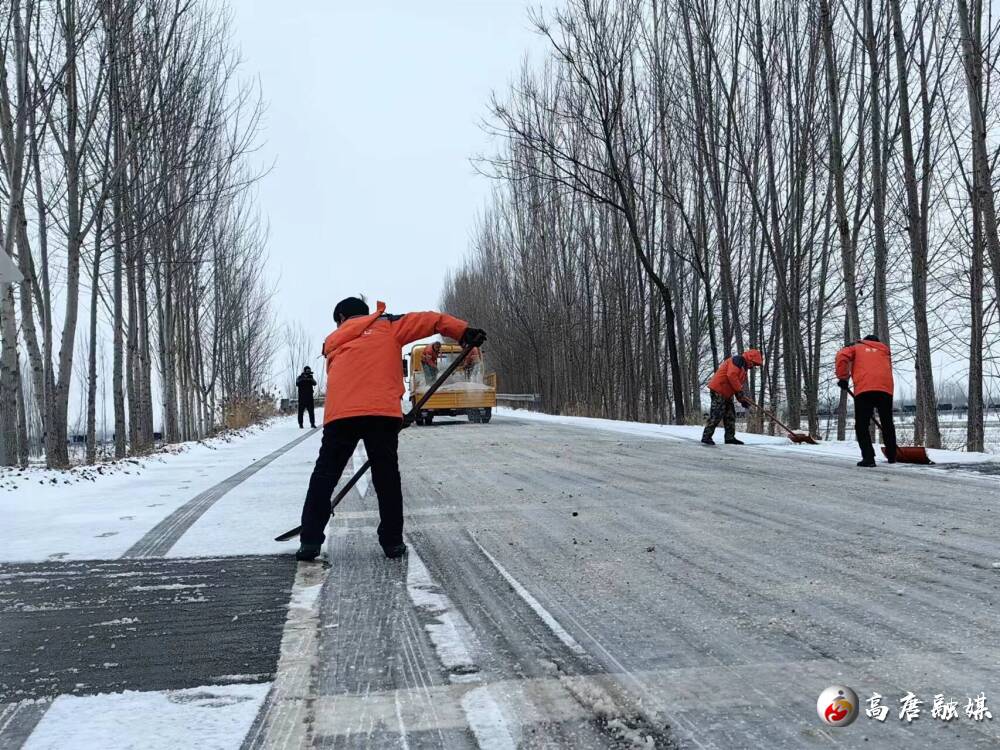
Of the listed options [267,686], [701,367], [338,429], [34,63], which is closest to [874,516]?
[338,429]

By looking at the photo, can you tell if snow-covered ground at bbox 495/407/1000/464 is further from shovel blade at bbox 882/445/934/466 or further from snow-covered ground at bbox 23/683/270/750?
snow-covered ground at bbox 23/683/270/750

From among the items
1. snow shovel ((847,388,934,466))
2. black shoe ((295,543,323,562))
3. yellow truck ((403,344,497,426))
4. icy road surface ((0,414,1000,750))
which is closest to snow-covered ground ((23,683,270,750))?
icy road surface ((0,414,1000,750))

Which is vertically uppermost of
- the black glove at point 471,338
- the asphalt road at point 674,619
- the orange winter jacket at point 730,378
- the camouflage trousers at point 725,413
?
the black glove at point 471,338

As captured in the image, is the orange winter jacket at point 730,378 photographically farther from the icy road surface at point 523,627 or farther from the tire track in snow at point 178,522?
the tire track in snow at point 178,522

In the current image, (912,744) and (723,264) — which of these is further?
(723,264)

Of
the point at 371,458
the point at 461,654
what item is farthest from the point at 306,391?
the point at 461,654

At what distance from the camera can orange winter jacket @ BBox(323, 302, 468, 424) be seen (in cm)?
520

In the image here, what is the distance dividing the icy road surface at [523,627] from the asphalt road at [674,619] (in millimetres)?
13

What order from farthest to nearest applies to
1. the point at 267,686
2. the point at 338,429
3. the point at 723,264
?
the point at 723,264, the point at 338,429, the point at 267,686

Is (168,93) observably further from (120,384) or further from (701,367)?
(701,367)

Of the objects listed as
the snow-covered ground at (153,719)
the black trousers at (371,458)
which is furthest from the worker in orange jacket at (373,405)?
the snow-covered ground at (153,719)

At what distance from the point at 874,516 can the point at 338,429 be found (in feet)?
12.3

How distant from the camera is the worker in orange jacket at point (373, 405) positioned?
514cm

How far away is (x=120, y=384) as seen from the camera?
58.9ft
